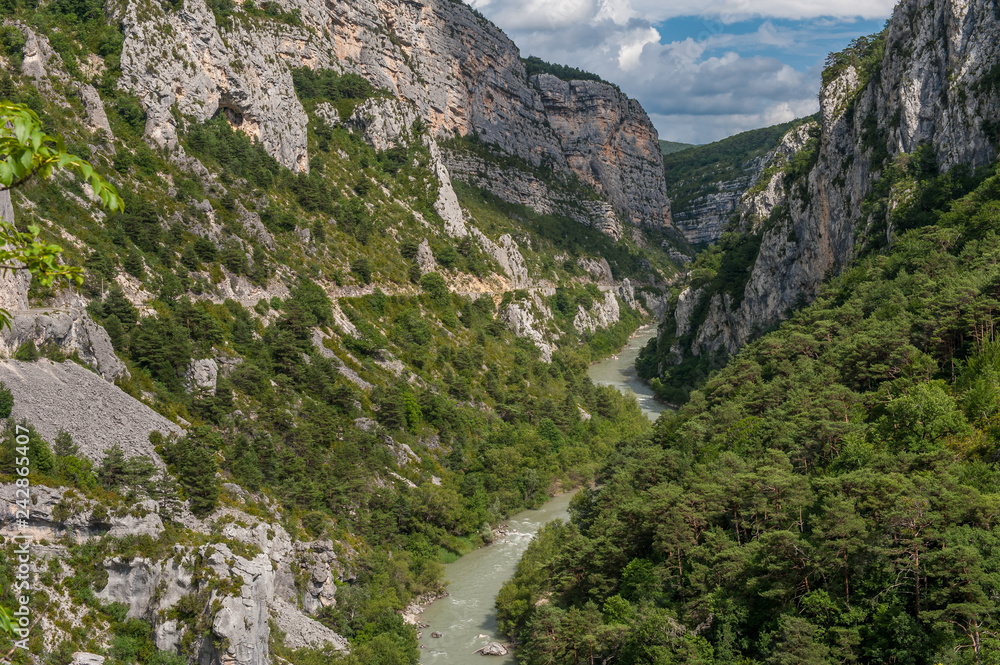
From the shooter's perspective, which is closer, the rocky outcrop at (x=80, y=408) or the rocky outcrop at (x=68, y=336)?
the rocky outcrop at (x=80, y=408)

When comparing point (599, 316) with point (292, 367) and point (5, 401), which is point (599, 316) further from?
point (5, 401)

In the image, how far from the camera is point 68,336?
37.2 meters

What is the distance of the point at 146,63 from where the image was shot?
63656 millimetres

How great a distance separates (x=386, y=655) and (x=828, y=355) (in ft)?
112

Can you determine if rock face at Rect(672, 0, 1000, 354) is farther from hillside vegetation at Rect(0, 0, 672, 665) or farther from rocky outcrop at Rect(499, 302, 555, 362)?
rocky outcrop at Rect(499, 302, 555, 362)

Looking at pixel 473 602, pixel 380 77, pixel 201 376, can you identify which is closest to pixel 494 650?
pixel 473 602

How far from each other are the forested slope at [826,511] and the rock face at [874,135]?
28.9 feet

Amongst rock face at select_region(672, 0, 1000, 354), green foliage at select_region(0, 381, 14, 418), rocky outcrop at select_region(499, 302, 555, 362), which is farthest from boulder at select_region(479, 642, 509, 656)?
rocky outcrop at select_region(499, 302, 555, 362)

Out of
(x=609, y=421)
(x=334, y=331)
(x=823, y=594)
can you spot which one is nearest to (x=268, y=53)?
(x=334, y=331)

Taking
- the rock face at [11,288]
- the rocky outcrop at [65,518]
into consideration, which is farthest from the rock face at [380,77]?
the rocky outcrop at [65,518]

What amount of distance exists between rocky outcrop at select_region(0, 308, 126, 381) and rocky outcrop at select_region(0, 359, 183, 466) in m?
1.06

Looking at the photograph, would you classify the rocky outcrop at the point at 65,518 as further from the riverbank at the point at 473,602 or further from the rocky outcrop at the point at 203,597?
the riverbank at the point at 473,602

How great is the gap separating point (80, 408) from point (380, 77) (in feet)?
278

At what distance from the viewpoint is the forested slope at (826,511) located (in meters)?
24.7
